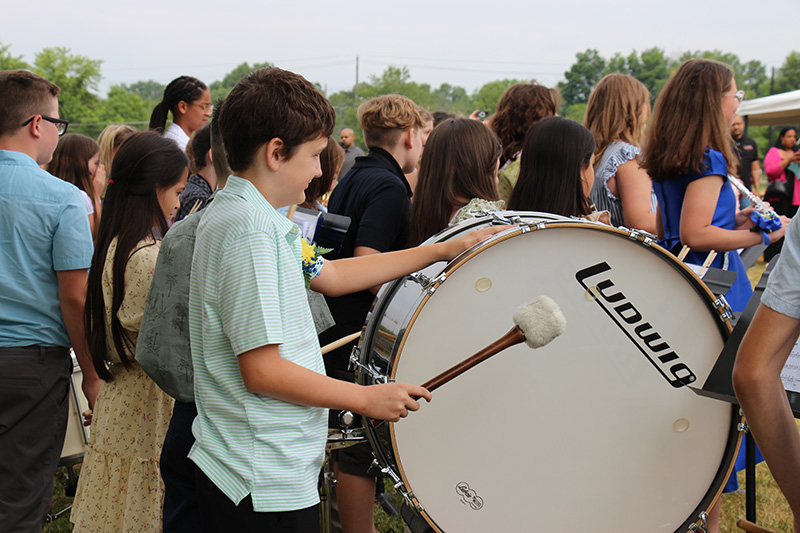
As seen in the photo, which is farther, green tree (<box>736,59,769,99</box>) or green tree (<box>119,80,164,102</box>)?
green tree (<box>119,80,164,102</box>)

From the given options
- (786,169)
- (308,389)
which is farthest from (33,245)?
(786,169)

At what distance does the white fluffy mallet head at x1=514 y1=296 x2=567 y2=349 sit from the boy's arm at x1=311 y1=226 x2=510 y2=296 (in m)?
0.34

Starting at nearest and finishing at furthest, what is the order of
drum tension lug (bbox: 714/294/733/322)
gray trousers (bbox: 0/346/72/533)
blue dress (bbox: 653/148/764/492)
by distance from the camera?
drum tension lug (bbox: 714/294/733/322)
gray trousers (bbox: 0/346/72/533)
blue dress (bbox: 653/148/764/492)

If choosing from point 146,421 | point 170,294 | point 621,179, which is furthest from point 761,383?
point 621,179

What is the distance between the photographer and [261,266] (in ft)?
5.13

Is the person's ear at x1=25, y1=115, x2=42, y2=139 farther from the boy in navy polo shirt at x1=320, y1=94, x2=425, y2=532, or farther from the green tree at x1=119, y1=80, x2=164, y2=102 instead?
the green tree at x1=119, y1=80, x2=164, y2=102

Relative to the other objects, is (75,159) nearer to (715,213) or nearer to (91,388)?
(91,388)

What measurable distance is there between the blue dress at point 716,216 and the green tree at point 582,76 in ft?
250

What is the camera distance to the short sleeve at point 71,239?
2.67 meters

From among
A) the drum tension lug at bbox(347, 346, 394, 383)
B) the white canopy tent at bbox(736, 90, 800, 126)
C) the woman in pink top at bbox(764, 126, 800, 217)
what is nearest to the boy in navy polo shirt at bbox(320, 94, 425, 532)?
the drum tension lug at bbox(347, 346, 394, 383)

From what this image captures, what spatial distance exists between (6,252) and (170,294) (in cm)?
92

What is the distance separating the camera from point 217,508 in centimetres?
173

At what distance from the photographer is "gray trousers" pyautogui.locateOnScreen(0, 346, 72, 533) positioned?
258cm

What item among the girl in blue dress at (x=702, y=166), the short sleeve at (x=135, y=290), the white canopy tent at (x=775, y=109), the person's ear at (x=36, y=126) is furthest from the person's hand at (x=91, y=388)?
the white canopy tent at (x=775, y=109)
